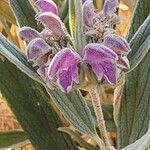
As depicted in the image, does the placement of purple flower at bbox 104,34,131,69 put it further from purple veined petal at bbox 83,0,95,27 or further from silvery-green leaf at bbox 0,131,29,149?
silvery-green leaf at bbox 0,131,29,149

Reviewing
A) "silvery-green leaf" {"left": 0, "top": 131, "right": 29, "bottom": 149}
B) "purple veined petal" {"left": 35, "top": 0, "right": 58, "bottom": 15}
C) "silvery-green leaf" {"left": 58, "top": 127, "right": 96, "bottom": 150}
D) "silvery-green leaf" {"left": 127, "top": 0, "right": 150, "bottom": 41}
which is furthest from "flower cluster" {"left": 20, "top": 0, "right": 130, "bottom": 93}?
"silvery-green leaf" {"left": 0, "top": 131, "right": 29, "bottom": 149}

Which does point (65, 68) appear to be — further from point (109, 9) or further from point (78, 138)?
point (78, 138)

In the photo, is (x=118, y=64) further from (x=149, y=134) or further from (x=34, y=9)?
(x=34, y=9)

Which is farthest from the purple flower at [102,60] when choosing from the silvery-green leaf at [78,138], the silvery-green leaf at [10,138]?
the silvery-green leaf at [10,138]

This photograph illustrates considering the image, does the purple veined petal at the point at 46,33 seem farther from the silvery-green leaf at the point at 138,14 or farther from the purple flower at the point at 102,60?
the silvery-green leaf at the point at 138,14

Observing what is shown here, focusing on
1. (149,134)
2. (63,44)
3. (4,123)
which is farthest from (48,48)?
(4,123)

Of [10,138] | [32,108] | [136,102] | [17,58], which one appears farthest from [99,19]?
[10,138]

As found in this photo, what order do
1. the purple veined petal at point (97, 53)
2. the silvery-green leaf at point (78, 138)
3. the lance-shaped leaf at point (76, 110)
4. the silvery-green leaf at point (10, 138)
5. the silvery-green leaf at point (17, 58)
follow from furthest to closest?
the silvery-green leaf at point (10, 138)
the silvery-green leaf at point (78, 138)
the lance-shaped leaf at point (76, 110)
the silvery-green leaf at point (17, 58)
the purple veined petal at point (97, 53)
